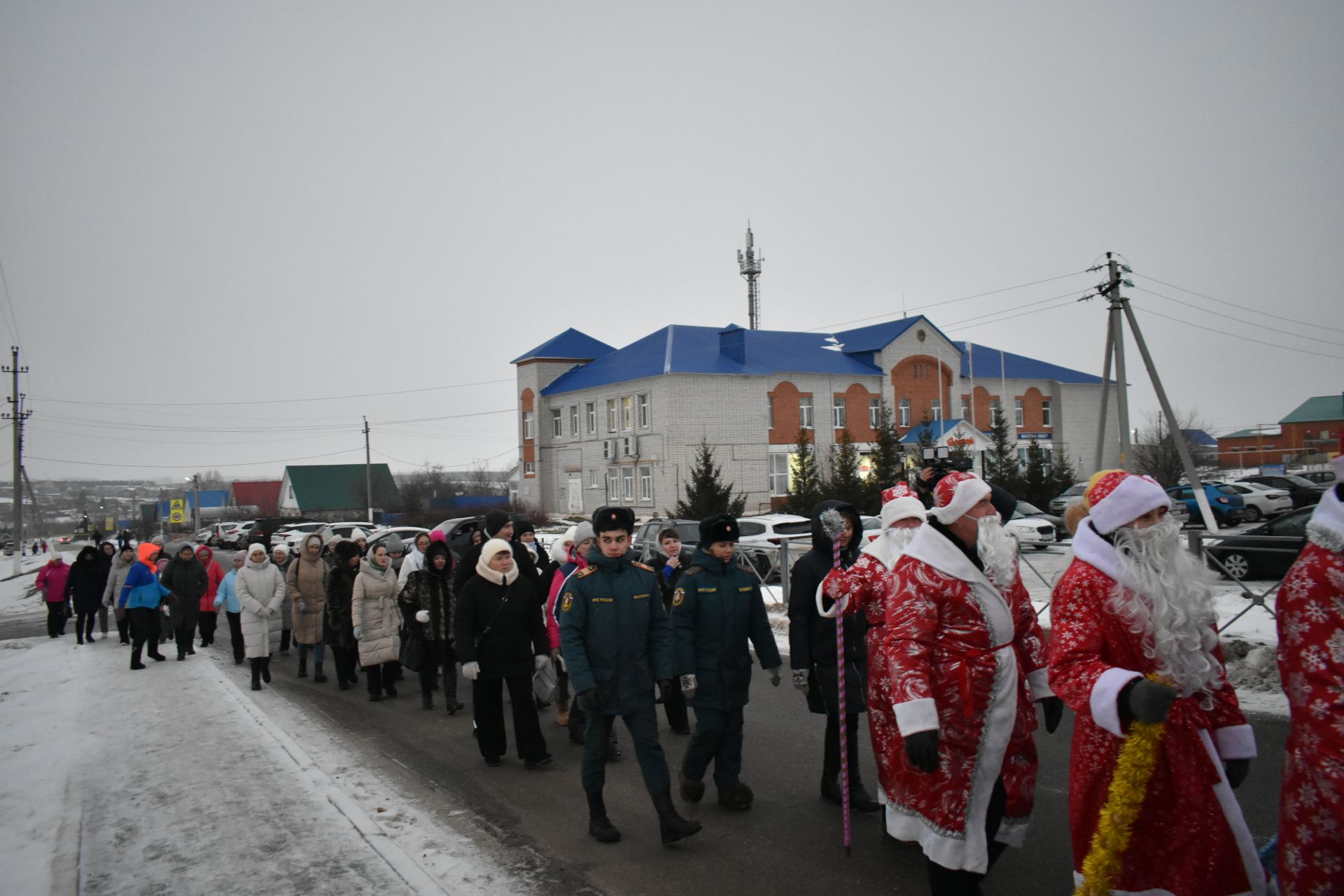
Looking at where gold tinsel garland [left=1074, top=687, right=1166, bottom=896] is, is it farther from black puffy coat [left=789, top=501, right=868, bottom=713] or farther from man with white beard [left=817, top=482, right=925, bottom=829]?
black puffy coat [left=789, top=501, right=868, bottom=713]

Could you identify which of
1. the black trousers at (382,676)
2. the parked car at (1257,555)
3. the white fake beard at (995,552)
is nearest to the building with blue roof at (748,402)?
the parked car at (1257,555)

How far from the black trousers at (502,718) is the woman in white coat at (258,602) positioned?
5.30 m

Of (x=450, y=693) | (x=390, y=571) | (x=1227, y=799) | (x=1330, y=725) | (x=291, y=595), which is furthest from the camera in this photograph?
(x=291, y=595)

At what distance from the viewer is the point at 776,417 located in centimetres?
5197

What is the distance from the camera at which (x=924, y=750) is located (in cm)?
360

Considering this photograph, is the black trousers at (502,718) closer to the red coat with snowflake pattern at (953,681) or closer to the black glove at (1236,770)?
the red coat with snowflake pattern at (953,681)

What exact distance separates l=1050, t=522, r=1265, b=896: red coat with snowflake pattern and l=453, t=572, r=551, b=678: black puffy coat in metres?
4.91

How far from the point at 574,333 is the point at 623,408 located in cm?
1026

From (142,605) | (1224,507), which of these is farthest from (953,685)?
(1224,507)

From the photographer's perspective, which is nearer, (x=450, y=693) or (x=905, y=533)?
(x=905, y=533)

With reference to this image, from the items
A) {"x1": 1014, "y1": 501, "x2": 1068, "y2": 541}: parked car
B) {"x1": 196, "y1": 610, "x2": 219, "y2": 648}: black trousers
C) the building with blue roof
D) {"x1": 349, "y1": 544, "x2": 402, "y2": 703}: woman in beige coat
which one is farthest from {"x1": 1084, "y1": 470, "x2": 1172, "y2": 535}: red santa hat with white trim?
the building with blue roof

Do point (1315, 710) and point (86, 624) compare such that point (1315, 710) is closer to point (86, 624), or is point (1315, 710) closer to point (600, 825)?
point (600, 825)

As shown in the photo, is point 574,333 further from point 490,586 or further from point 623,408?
point 490,586

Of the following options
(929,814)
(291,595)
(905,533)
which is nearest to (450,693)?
(291,595)
